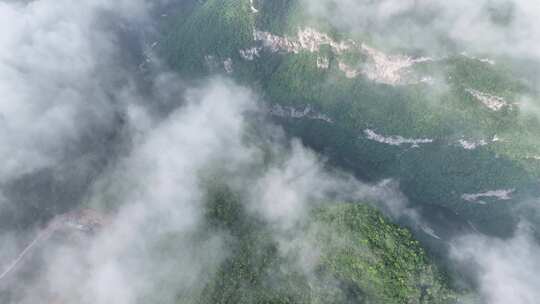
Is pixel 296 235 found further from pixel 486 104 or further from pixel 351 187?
pixel 486 104

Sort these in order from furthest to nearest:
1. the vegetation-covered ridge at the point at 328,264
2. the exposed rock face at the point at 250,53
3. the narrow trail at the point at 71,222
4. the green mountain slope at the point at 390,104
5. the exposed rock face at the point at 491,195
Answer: the exposed rock face at the point at 250,53
the exposed rock face at the point at 491,195
the green mountain slope at the point at 390,104
the narrow trail at the point at 71,222
the vegetation-covered ridge at the point at 328,264

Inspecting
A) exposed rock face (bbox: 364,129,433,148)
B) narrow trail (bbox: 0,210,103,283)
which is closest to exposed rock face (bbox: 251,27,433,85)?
exposed rock face (bbox: 364,129,433,148)

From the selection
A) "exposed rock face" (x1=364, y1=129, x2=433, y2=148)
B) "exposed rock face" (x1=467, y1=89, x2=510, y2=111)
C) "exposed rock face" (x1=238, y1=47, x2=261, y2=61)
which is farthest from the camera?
"exposed rock face" (x1=238, y1=47, x2=261, y2=61)

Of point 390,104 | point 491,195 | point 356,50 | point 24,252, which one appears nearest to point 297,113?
point 356,50

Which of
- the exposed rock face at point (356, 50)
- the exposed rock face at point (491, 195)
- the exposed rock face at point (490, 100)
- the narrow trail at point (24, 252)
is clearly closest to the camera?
the narrow trail at point (24, 252)

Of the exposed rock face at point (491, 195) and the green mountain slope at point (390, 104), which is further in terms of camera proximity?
the exposed rock face at point (491, 195)

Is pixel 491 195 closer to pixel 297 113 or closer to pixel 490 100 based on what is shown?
pixel 490 100

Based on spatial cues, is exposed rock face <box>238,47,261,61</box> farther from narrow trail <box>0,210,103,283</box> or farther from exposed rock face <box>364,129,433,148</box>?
narrow trail <box>0,210,103,283</box>

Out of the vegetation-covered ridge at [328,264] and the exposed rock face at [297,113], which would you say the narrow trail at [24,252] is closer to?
the vegetation-covered ridge at [328,264]

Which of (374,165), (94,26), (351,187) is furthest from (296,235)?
(94,26)

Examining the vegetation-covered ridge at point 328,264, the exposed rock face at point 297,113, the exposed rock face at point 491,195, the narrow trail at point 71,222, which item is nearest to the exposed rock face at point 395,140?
the exposed rock face at point 297,113

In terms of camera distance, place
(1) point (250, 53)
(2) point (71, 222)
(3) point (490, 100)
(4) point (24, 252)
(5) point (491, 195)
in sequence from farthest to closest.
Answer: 1. (1) point (250, 53)
2. (5) point (491, 195)
3. (3) point (490, 100)
4. (2) point (71, 222)
5. (4) point (24, 252)
